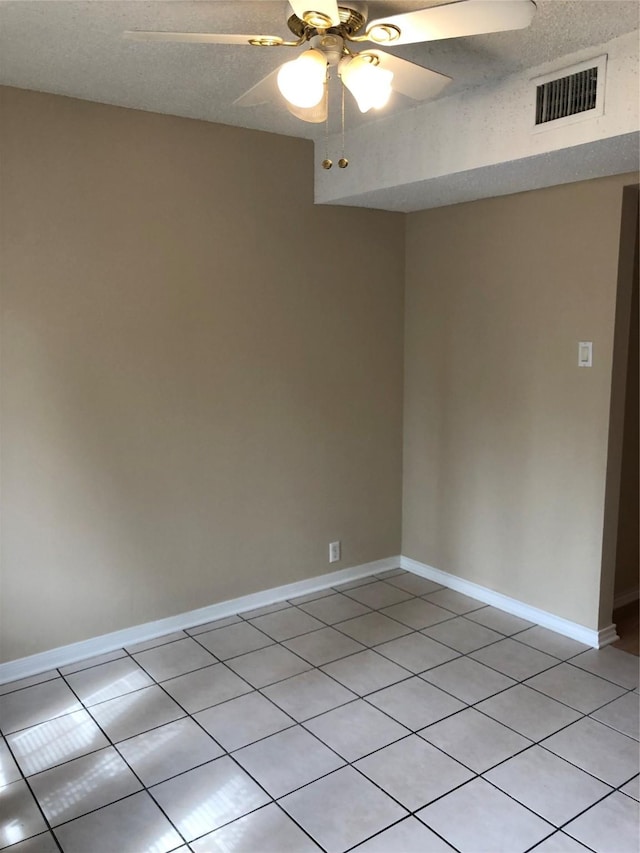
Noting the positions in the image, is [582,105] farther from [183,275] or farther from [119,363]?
[119,363]

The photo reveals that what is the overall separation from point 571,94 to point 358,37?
97cm

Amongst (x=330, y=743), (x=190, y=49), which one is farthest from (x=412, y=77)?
(x=330, y=743)

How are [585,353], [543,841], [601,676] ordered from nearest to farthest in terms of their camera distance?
1. [543,841]
2. [601,676]
3. [585,353]

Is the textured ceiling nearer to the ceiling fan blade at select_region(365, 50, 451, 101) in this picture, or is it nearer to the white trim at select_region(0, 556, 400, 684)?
the ceiling fan blade at select_region(365, 50, 451, 101)

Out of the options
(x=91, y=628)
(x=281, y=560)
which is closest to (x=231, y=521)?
(x=281, y=560)

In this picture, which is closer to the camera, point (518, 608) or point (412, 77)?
point (412, 77)

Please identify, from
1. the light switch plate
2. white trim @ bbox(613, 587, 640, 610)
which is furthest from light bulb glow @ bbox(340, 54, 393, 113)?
white trim @ bbox(613, 587, 640, 610)

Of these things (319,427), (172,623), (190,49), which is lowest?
(172,623)

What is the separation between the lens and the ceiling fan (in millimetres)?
1600

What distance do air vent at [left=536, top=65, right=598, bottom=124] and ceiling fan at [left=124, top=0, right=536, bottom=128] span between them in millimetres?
612

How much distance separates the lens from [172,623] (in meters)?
3.35

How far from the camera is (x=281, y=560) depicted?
369 centimetres

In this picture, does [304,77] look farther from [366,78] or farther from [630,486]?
[630,486]

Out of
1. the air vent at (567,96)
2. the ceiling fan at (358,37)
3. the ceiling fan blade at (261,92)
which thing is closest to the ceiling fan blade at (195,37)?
the ceiling fan at (358,37)
